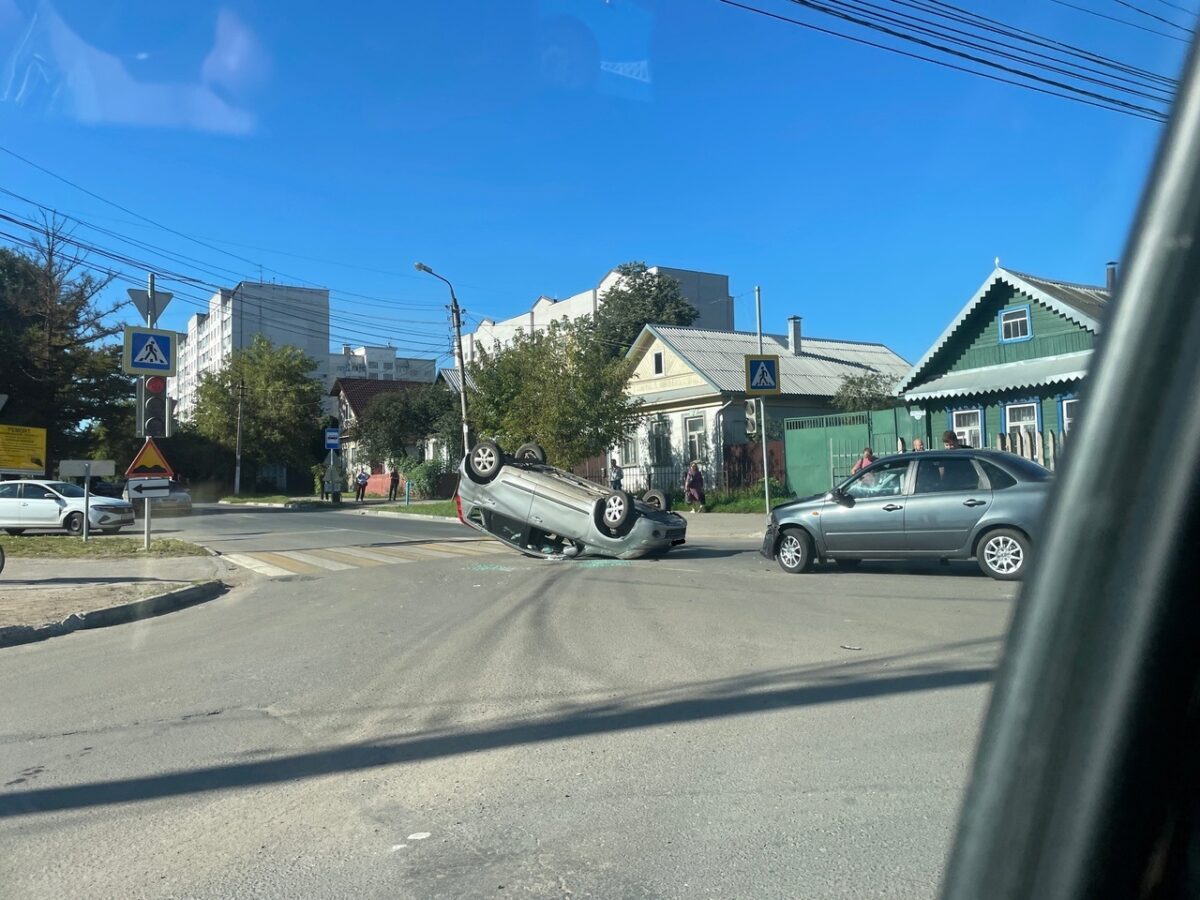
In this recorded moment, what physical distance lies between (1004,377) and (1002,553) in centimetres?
1382

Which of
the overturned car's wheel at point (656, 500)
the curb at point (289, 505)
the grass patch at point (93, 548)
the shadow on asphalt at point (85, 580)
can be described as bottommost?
the curb at point (289, 505)

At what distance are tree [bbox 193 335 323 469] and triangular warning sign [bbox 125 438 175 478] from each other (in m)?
42.0

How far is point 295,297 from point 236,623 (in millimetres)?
96284

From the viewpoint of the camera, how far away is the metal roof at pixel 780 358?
33.2 metres

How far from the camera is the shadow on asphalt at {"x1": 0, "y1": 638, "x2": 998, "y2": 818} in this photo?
471 centimetres

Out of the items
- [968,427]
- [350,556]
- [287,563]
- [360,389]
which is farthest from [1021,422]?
[360,389]

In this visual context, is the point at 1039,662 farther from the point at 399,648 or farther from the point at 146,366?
the point at 146,366

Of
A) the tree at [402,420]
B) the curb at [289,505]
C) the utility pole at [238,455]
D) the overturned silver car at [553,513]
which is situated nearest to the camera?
the overturned silver car at [553,513]

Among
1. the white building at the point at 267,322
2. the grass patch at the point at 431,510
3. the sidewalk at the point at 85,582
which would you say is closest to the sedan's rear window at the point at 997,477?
the sidewalk at the point at 85,582

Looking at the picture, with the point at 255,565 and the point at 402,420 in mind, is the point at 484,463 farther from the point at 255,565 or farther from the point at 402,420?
the point at 402,420

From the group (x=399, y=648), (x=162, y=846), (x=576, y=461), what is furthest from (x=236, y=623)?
(x=576, y=461)

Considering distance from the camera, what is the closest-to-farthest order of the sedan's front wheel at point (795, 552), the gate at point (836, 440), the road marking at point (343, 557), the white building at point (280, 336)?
the sedan's front wheel at point (795, 552), the road marking at point (343, 557), the gate at point (836, 440), the white building at point (280, 336)

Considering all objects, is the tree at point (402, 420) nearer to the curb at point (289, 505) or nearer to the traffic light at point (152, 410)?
the curb at point (289, 505)

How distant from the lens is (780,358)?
34.8m
